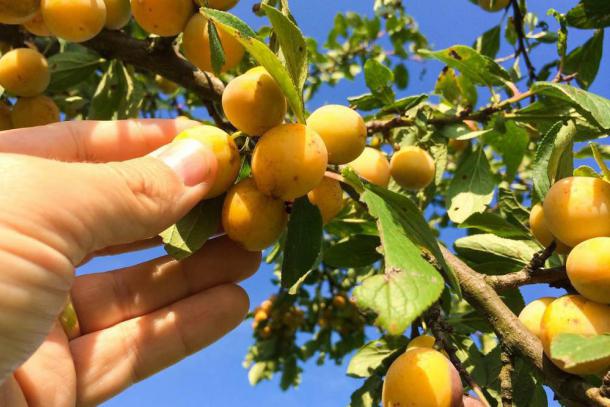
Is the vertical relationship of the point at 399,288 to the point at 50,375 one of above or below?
above

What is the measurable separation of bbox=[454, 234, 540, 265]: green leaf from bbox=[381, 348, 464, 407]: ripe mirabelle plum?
0.52m

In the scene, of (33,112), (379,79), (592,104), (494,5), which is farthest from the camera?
(494,5)

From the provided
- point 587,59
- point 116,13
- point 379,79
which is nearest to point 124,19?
point 116,13

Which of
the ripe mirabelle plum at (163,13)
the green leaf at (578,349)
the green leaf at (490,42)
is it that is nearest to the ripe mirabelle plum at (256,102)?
the ripe mirabelle plum at (163,13)

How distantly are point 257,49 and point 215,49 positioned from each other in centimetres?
32

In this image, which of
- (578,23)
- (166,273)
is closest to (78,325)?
(166,273)

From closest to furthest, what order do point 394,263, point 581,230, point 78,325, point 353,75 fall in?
1. point 394,263
2. point 581,230
3. point 78,325
4. point 353,75

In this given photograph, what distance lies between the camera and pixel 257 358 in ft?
14.0

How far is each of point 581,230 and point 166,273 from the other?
41.8 inches

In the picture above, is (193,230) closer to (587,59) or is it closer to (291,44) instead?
(291,44)

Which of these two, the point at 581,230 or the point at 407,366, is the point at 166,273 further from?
the point at 581,230

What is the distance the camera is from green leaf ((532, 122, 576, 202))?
110 centimetres

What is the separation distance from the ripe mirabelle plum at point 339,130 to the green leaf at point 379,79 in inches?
27.5

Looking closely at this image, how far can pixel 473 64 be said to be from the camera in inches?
65.2
